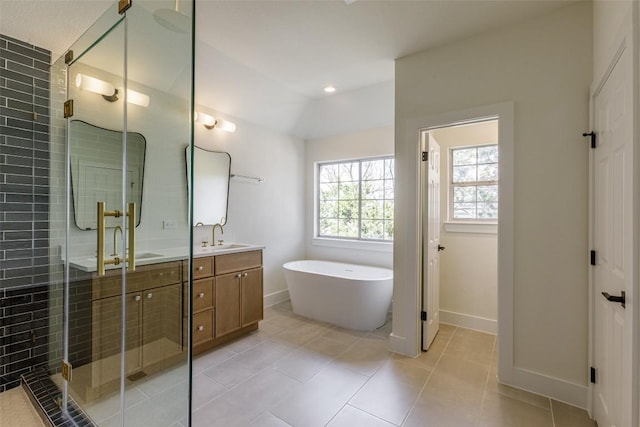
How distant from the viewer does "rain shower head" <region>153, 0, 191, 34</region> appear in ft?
3.86

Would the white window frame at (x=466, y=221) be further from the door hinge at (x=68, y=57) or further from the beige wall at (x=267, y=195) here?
the door hinge at (x=68, y=57)

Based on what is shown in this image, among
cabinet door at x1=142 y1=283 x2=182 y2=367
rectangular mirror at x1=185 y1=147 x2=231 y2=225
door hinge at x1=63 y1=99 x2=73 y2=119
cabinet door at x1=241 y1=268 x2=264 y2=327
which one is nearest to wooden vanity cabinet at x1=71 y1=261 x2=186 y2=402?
cabinet door at x1=142 y1=283 x2=182 y2=367

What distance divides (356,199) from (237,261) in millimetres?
2138

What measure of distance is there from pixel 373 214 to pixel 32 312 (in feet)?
12.1

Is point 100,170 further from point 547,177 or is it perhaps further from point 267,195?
point 547,177

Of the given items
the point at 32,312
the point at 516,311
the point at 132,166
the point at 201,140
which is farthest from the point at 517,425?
the point at 201,140

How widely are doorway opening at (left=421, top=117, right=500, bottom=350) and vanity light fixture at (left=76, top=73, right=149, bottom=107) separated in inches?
98.4

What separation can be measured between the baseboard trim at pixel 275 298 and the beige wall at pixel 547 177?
2807 mm

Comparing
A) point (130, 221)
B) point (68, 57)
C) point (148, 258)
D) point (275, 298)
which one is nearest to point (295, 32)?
point (68, 57)

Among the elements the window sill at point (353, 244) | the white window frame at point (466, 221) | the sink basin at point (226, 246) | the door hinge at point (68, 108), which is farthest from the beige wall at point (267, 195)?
the white window frame at point (466, 221)

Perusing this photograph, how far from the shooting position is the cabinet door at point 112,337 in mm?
1549

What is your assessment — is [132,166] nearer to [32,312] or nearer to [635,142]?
[32,312]

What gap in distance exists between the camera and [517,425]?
171cm

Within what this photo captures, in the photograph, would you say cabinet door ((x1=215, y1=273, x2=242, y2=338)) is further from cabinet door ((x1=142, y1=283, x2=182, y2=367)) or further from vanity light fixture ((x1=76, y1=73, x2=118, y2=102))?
vanity light fixture ((x1=76, y1=73, x2=118, y2=102))
